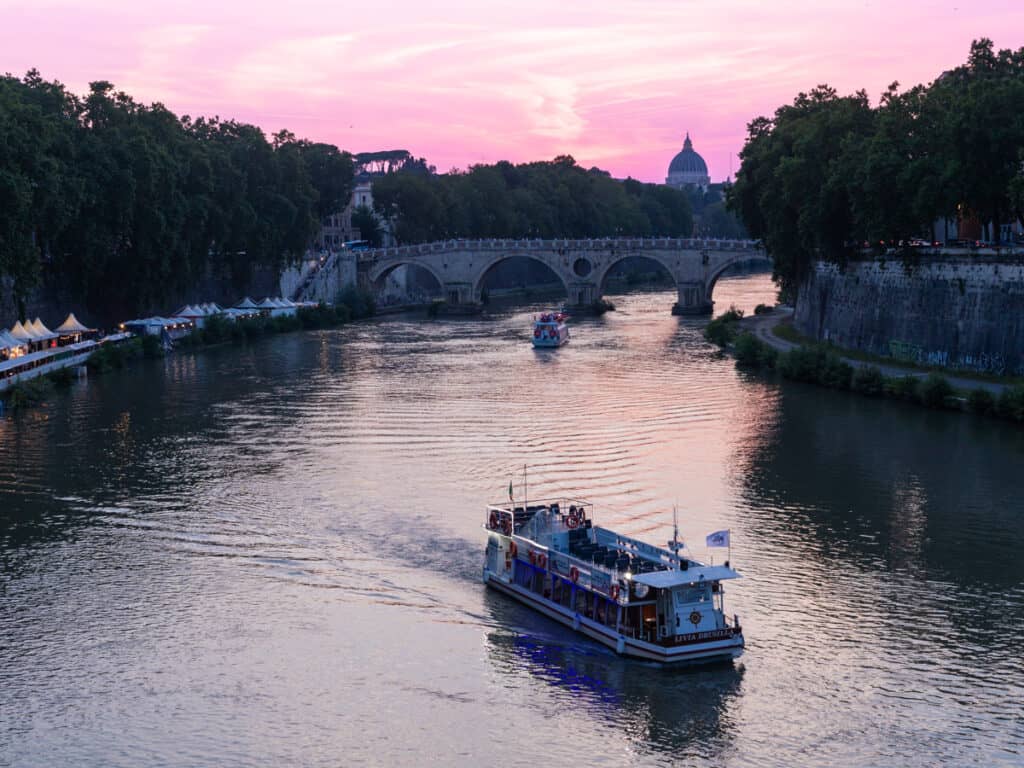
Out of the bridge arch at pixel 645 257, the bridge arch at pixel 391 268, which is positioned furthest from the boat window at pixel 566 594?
the bridge arch at pixel 391 268

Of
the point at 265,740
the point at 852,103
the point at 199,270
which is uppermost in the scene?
the point at 852,103

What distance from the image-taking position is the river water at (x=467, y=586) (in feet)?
69.8

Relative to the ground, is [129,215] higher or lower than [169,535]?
higher

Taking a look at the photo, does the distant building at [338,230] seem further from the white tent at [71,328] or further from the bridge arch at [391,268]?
the white tent at [71,328]

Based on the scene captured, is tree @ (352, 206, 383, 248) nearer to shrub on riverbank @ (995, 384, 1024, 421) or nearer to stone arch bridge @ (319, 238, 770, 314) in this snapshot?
stone arch bridge @ (319, 238, 770, 314)

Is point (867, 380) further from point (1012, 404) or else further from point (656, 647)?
point (656, 647)

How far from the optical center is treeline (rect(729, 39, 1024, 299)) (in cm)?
5100

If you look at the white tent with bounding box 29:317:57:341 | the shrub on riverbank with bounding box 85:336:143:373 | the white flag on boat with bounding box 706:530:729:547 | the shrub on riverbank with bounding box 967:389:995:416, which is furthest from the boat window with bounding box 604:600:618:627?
the white tent with bounding box 29:317:57:341

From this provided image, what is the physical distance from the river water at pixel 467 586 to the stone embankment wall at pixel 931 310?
16.7ft

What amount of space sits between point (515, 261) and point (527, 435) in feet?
320

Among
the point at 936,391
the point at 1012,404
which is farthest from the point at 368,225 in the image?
the point at 1012,404

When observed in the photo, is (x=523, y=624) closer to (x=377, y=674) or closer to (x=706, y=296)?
(x=377, y=674)

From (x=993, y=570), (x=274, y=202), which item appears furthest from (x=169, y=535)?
(x=274, y=202)

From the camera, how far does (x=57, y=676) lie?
2366cm
